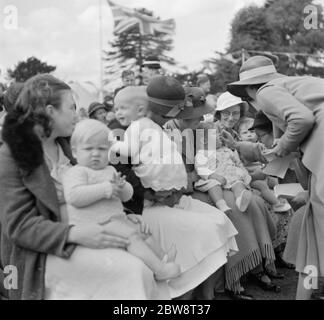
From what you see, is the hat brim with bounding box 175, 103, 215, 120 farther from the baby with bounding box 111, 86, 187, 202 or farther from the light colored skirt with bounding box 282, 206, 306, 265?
the light colored skirt with bounding box 282, 206, 306, 265

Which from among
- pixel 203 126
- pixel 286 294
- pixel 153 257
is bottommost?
pixel 286 294

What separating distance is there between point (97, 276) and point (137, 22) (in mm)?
8605

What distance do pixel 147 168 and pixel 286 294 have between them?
1.64 metres

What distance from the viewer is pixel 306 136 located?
8.08 ft

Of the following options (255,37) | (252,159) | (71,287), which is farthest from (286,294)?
(255,37)

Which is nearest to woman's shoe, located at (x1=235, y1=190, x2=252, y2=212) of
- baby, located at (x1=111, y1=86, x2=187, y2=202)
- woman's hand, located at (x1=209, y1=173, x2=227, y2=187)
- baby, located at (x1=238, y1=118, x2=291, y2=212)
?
woman's hand, located at (x1=209, y1=173, x2=227, y2=187)

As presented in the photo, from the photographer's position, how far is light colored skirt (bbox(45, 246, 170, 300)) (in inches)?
73.2

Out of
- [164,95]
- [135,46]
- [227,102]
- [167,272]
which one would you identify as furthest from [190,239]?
[135,46]

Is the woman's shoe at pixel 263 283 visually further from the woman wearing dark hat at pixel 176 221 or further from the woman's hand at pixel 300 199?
the woman wearing dark hat at pixel 176 221

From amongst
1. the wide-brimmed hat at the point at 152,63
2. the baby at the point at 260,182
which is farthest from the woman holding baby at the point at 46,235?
the wide-brimmed hat at the point at 152,63

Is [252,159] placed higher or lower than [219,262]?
higher

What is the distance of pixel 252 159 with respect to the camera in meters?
3.51

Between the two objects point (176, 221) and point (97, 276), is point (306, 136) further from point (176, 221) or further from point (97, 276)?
point (97, 276)
